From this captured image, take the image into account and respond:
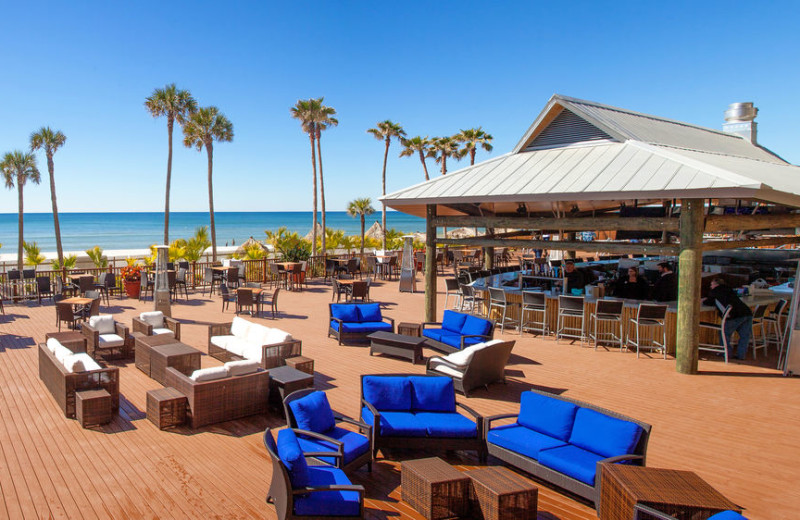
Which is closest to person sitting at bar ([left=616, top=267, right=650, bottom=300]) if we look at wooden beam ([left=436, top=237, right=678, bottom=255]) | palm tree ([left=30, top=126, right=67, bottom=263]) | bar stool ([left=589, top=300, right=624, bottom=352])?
bar stool ([left=589, top=300, right=624, bottom=352])

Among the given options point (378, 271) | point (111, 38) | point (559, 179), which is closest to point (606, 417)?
point (559, 179)

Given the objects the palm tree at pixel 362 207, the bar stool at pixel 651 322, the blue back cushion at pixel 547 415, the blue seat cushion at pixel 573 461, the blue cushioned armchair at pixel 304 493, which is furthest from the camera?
the palm tree at pixel 362 207

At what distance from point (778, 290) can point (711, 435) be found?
22.7 ft

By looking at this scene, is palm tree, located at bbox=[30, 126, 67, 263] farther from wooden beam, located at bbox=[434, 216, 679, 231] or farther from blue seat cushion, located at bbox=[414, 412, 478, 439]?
blue seat cushion, located at bbox=[414, 412, 478, 439]

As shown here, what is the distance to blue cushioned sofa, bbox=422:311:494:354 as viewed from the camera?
8.44 m

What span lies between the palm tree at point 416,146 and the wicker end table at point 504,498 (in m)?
31.0

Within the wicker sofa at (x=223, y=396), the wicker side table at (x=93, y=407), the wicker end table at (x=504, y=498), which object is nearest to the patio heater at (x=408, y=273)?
the wicker sofa at (x=223, y=396)

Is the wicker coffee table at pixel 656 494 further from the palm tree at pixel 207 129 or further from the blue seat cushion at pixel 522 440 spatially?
the palm tree at pixel 207 129

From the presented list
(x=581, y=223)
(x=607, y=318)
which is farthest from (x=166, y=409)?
(x=607, y=318)

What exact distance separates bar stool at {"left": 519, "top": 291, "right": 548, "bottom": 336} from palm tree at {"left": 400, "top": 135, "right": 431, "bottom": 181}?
2371 centimetres

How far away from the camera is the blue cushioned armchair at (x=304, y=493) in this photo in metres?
3.49

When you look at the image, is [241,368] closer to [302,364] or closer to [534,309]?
[302,364]

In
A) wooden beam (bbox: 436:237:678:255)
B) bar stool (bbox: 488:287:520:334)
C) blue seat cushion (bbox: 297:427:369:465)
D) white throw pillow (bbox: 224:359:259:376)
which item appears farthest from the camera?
bar stool (bbox: 488:287:520:334)

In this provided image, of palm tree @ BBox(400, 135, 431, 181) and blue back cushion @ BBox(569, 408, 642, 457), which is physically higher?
palm tree @ BBox(400, 135, 431, 181)
